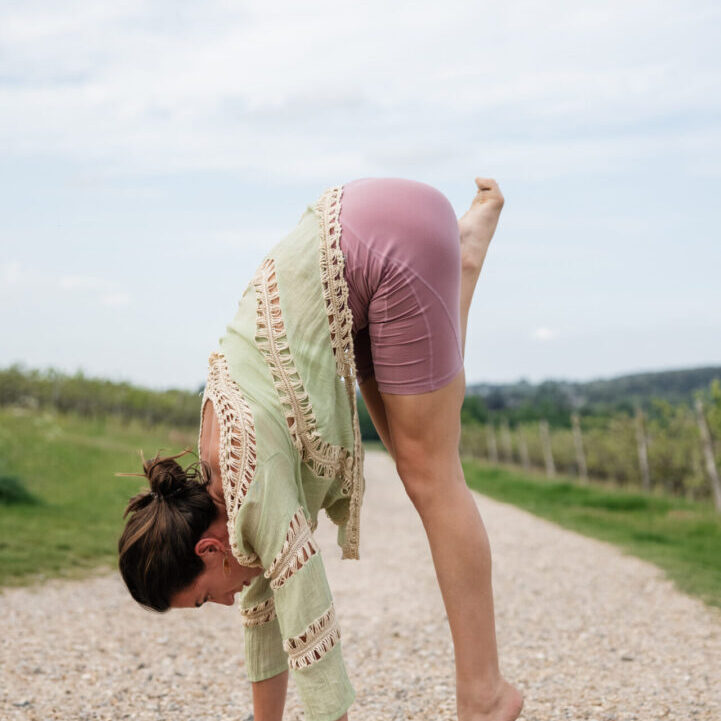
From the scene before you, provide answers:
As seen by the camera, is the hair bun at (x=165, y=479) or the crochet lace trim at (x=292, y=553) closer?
A: the crochet lace trim at (x=292, y=553)

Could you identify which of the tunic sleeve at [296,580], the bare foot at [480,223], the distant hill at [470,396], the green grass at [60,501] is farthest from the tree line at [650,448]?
the tunic sleeve at [296,580]

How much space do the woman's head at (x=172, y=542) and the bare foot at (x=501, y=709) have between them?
2.53ft

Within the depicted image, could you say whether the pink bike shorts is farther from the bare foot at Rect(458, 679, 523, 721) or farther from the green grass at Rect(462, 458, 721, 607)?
the green grass at Rect(462, 458, 721, 607)

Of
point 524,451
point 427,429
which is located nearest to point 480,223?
point 427,429

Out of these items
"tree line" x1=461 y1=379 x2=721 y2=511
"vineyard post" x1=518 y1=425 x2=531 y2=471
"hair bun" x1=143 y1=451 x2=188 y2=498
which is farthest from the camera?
"vineyard post" x1=518 y1=425 x2=531 y2=471

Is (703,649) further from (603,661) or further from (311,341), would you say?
(311,341)

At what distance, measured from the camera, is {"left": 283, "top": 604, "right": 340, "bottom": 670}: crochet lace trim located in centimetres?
210

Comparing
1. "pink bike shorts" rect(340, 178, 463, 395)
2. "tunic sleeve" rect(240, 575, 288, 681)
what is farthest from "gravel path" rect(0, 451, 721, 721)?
"pink bike shorts" rect(340, 178, 463, 395)

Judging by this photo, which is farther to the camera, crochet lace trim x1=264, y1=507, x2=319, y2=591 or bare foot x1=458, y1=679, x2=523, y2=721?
bare foot x1=458, y1=679, x2=523, y2=721

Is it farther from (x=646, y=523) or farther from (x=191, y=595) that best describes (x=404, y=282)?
(x=646, y=523)

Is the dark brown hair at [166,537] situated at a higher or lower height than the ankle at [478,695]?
higher

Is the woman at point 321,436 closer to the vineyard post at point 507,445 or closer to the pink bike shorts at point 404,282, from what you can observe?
the pink bike shorts at point 404,282

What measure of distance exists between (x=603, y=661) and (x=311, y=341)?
3.30m

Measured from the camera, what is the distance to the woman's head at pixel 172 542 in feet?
7.22
